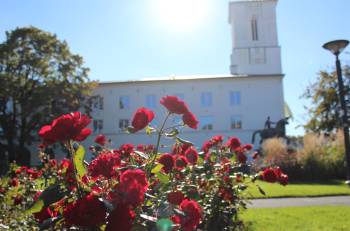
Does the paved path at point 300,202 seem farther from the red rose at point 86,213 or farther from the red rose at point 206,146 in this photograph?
the red rose at point 86,213


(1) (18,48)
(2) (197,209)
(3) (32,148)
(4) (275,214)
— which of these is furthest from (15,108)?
(2) (197,209)

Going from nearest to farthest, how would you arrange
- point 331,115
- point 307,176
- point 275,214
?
point 275,214, point 307,176, point 331,115

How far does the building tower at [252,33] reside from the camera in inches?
2212

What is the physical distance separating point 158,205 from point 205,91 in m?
49.2

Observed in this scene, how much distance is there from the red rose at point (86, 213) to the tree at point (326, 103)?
128 feet

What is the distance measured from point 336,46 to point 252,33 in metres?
46.0

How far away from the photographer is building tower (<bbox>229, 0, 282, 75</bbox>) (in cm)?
5618

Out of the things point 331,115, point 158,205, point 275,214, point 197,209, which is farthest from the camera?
point 331,115

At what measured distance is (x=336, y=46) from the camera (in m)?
12.4

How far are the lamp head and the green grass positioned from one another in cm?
423

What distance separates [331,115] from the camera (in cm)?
4003

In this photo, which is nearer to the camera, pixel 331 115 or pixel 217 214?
pixel 217 214

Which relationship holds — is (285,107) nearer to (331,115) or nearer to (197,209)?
(331,115)

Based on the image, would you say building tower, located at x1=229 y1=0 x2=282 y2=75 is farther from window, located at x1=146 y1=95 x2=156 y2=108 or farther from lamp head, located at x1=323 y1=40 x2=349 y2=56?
lamp head, located at x1=323 y1=40 x2=349 y2=56
